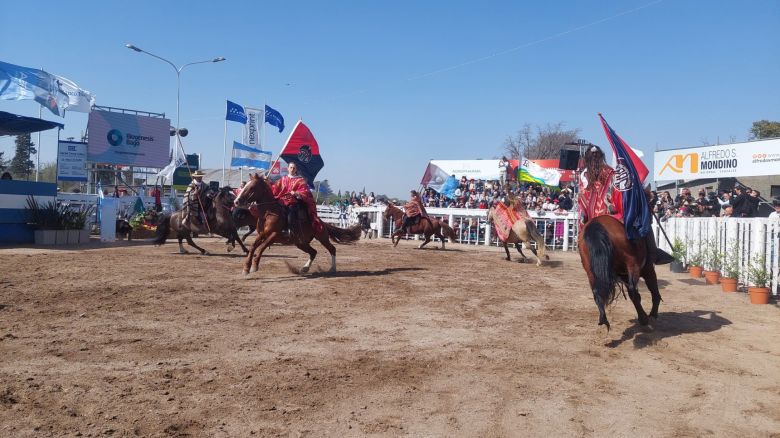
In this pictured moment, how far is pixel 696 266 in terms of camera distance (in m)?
13.2

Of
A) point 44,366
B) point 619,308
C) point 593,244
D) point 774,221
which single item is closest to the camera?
point 44,366

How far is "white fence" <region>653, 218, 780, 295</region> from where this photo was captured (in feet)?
32.5

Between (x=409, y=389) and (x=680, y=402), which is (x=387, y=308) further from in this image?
(x=680, y=402)

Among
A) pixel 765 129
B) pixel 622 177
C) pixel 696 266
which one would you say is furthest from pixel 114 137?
pixel 765 129

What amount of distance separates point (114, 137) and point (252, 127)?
630 cm

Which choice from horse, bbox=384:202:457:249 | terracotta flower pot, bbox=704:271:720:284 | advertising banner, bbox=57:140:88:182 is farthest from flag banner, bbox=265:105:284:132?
terracotta flower pot, bbox=704:271:720:284

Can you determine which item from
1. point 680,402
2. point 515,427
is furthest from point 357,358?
point 680,402

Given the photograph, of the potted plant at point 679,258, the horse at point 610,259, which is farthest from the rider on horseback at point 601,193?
the potted plant at point 679,258

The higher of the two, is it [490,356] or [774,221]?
[774,221]

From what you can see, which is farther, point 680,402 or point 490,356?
point 490,356

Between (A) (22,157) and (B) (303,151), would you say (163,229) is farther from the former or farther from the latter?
(A) (22,157)

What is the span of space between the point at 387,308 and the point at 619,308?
3619 millimetres

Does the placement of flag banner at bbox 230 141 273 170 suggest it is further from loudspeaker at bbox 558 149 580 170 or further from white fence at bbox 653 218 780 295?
white fence at bbox 653 218 780 295

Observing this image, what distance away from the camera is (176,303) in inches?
321
